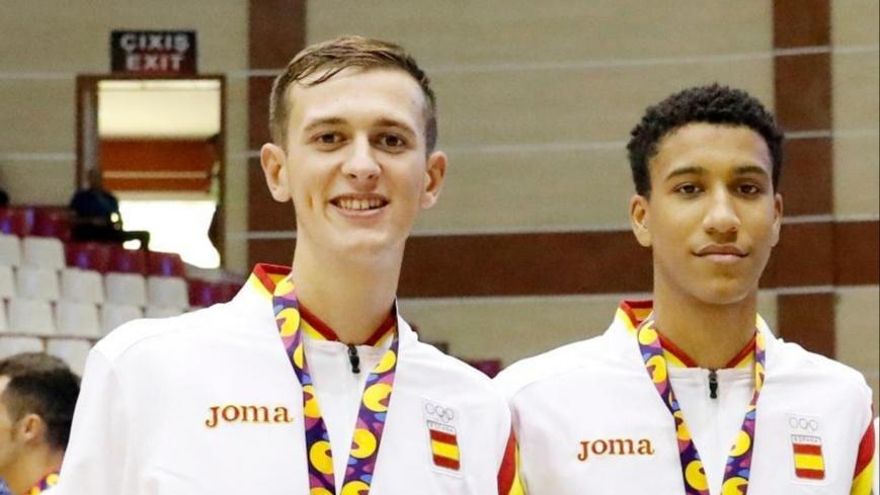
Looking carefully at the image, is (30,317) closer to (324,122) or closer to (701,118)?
(701,118)

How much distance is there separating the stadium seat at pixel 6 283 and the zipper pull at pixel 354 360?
669 centimetres

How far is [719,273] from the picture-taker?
331 cm

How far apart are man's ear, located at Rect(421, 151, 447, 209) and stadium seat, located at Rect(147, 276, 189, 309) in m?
7.93

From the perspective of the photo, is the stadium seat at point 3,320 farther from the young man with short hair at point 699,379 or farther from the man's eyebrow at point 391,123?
the man's eyebrow at point 391,123

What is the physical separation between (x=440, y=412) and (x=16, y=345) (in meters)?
6.06

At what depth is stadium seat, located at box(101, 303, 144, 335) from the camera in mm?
10227

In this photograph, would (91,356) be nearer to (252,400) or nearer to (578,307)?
(252,400)

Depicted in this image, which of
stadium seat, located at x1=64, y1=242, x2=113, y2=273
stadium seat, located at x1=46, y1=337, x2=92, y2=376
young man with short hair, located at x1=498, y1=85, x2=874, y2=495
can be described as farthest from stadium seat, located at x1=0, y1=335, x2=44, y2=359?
young man with short hair, located at x1=498, y1=85, x2=874, y2=495

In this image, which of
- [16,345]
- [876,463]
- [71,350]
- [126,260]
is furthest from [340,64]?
[126,260]

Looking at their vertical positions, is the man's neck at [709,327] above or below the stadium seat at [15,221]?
above

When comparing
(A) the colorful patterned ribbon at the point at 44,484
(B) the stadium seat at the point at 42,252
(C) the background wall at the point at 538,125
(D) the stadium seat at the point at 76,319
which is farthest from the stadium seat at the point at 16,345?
(A) the colorful patterned ribbon at the point at 44,484

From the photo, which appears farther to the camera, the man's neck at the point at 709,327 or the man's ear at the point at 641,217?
the man's ear at the point at 641,217

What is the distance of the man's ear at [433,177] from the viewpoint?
3057 millimetres

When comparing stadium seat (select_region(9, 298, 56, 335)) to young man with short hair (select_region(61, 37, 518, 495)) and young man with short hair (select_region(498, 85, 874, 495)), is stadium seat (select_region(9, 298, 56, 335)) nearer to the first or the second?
young man with short hair (select_region(498, 85, 874, 495))
